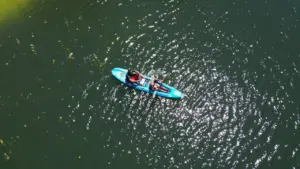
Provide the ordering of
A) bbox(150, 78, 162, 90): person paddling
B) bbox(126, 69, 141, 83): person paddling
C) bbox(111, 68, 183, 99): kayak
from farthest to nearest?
bbox(126, 69, 141, 83): person paddling, bbox(150, 78, 162, 90): person paddling, bbox(111, 68, 183, 99): kayak

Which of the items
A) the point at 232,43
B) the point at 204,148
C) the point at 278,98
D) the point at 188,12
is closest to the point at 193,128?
the point at 204,148

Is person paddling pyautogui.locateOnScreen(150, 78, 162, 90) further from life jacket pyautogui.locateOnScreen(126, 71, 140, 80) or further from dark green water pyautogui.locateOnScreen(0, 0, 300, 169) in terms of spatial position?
life jacket pyautogui.locateOnScreen(126, 71, 140, 80)

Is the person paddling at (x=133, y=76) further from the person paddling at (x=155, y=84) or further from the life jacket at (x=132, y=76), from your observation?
the person paddling at (x=155, y=84)

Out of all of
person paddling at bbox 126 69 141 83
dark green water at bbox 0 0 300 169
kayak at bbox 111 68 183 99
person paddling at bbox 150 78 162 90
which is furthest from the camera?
person paddling at bbox 126 69 141 83

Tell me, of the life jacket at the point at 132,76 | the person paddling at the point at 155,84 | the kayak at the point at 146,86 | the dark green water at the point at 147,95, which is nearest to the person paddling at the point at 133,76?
the life jacket at the point at 132,76

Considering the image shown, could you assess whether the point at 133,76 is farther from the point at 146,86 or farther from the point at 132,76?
the point at 146,86

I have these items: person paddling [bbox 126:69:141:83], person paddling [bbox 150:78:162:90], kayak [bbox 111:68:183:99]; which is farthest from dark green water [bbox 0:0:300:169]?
person paddling [bbox 150:78:162:90]

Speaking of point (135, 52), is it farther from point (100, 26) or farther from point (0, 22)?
point (0, 22)

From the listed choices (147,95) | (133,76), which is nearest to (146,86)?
(147,95)
